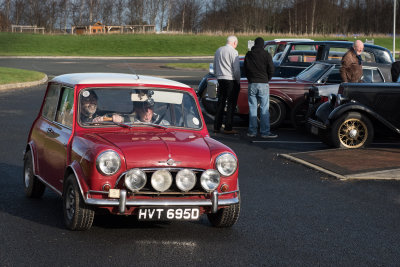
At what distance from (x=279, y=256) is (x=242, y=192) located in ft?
9.66

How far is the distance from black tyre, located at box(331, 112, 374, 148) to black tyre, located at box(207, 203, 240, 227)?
21.1 ft

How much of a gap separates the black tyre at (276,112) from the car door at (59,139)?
8626mm

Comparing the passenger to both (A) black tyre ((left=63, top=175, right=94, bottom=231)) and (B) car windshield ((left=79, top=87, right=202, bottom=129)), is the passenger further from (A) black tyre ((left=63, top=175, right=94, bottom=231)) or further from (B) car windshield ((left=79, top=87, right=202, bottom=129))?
(A) black tyre ((left=63, top=175, right=94, bottom=231))

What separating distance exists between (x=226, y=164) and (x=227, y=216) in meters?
0.55

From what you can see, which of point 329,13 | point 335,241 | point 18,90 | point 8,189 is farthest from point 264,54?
point 329,13

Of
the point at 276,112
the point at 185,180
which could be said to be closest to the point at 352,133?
the point at 276,112

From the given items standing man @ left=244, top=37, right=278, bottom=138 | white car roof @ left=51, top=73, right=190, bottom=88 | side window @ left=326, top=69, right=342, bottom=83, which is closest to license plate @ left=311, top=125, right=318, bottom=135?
standing man @ left=244, top=37, right=278, bottom=138

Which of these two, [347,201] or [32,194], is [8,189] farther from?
[347,201]

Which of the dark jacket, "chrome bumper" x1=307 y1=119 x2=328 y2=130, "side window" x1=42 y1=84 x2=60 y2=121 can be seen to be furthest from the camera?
the dark jacket

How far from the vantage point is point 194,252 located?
6.23 metres

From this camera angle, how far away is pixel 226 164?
22.5 ft

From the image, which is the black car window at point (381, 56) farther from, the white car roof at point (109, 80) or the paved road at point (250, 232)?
the white car roof at point (109, 80)

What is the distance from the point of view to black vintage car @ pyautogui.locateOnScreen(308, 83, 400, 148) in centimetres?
1319

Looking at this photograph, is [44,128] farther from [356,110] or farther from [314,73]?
[314,73]
